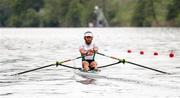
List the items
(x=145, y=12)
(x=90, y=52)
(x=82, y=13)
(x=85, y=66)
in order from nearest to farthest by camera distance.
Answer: (x=85, y=66), (x=90, y=52), (x=145, y=12), (x=82, y=13)

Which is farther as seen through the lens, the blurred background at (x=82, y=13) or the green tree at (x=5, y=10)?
the green tree at (x=5, y=10)

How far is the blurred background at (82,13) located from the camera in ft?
413

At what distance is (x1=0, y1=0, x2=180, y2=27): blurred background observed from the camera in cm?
12575

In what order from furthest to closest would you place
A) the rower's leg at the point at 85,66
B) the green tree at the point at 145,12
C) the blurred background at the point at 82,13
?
the blurred background at the point at 82,13, the green tree at the point at 145,12, the rower's leg at the point at 85,66

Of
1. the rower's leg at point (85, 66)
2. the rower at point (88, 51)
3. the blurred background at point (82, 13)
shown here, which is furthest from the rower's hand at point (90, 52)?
the blurred background at point (82, 13)

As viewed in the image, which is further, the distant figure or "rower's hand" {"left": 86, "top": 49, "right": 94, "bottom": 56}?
the distant figure

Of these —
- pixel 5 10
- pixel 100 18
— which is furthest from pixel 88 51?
pixel 5 10

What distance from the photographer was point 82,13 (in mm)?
152000

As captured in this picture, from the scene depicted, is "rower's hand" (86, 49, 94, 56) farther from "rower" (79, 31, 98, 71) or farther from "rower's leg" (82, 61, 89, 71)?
"rower's leg" (82, 61, 89, 71)

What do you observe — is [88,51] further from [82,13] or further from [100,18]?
[82,13]

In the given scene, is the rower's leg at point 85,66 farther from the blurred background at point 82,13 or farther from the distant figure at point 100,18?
the distant figure at point 100,18

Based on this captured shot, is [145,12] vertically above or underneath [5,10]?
underneath

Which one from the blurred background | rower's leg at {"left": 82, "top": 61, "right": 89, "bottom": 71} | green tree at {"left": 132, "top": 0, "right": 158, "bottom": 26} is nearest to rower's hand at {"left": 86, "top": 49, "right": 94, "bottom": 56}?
rower's leg at {"left": 82, "top": 61, "right": 89, "bottom": 71}

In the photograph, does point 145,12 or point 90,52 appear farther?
point 145,12
